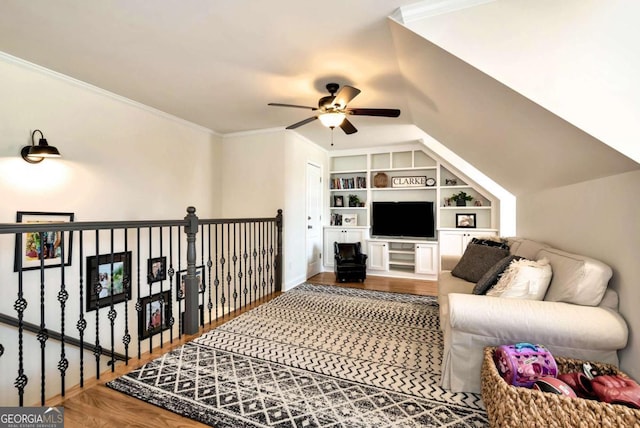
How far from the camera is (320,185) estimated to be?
18.6 feet

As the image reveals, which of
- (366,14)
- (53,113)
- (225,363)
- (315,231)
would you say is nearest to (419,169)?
(315,231)

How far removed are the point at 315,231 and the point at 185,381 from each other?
12.2 feet

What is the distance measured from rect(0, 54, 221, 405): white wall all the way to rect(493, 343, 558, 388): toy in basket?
3669 millimetres

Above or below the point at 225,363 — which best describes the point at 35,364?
below

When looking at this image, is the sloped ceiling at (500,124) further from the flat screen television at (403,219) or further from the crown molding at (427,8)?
the flat screen television at (403,219)

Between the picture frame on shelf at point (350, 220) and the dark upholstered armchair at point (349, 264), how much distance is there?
37.3 inches

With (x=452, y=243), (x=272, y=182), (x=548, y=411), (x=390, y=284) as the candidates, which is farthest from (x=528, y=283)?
(x=272, y=182)

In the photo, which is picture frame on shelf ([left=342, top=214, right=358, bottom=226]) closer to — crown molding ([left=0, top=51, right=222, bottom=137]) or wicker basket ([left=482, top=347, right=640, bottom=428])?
crown molding ([left=0, top=51, right=222, bottom=137])

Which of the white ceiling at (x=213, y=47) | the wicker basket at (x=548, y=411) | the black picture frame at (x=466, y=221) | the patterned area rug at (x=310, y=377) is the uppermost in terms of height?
the white ceiling at (x=213, y=47)

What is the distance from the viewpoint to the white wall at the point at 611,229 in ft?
5.15

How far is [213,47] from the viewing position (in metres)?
2.31

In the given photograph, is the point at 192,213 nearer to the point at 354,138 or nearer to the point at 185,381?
the point at 185,381

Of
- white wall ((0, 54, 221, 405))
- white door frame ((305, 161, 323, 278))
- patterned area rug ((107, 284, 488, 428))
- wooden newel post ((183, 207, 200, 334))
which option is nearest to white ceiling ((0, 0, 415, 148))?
white wall ((0, 54, 221, 405))

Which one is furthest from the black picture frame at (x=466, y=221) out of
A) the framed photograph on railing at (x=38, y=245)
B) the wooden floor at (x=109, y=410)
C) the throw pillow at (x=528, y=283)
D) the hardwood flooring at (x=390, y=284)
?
the framed photograph on railing at (x=38, y=245)
